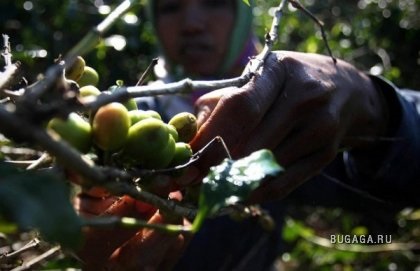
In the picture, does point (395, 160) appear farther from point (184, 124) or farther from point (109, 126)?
point (109, 126)

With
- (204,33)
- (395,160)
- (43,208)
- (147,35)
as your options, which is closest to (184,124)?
(43,208)

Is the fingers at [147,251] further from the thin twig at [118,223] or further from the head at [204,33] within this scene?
the head at [204,33]

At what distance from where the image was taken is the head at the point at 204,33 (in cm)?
185

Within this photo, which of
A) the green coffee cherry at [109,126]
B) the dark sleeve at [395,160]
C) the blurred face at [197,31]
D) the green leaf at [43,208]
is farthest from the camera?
the blurred face at [197,31]

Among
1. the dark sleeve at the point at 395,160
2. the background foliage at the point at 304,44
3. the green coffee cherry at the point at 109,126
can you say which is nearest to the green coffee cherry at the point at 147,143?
the green coffee cherry at the point at 109,126

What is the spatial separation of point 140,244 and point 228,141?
20 centimetres

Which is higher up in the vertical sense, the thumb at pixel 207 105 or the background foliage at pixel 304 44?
the thumb at pixel 207 105

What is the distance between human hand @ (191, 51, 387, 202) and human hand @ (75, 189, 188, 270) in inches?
4.2

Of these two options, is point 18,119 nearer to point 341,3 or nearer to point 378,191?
point 378,191

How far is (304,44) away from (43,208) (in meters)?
2.47

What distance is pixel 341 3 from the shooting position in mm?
4379

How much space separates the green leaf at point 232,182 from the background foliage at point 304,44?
1.49 metres

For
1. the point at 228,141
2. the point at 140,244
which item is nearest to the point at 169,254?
the point at 140,244

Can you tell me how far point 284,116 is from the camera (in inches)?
33.1
